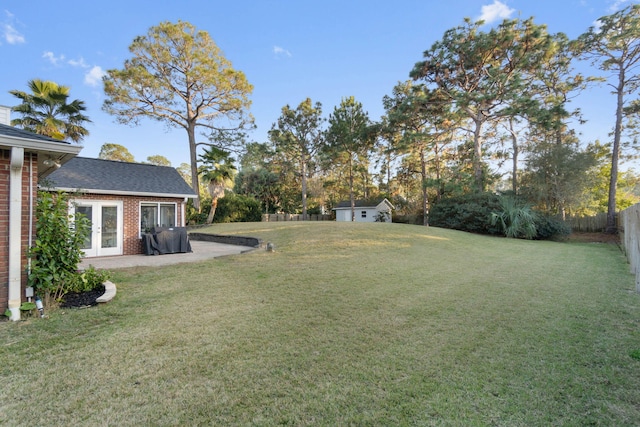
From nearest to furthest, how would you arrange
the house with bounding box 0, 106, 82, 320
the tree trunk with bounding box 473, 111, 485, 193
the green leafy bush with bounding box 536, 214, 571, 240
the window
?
the house with bounding box 0, 106, 82, 320, the window, the green leafy bush with bounding box 536, 214, 571, 240, the tree trunk with bounding box 473, 111, 485, 193

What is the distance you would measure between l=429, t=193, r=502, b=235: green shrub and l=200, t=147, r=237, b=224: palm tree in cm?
1571

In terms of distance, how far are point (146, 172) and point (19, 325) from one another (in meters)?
9.23

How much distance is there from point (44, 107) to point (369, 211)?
2502 cm

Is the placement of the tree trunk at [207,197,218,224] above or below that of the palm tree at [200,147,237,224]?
below

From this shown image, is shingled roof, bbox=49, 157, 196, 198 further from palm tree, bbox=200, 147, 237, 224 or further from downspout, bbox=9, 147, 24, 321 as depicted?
palm tree, bbox=200, 147, 237, 224

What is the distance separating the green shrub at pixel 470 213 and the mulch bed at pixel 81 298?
17369 millimetres

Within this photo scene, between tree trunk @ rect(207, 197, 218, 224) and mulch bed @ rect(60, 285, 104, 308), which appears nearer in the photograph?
mulch bed @ rect(60, 285, 104, 308)

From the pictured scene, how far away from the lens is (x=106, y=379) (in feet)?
7.59

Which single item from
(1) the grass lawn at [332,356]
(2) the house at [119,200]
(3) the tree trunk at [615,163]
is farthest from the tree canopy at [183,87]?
(3) the tree trunk at [615,163]

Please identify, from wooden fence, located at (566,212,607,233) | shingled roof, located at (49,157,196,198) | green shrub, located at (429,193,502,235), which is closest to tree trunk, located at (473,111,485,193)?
green shrub, located at (429,193,502,235)

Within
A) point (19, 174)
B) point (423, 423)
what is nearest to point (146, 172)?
point (19, 174)

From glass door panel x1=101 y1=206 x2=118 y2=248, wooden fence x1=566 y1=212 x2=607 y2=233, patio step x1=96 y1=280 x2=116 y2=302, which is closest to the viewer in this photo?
patio step x1=96 y1=280 x2=116 y2=302

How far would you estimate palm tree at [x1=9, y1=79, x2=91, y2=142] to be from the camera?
39.5 ft

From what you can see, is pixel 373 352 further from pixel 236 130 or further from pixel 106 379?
pixel 236 130
